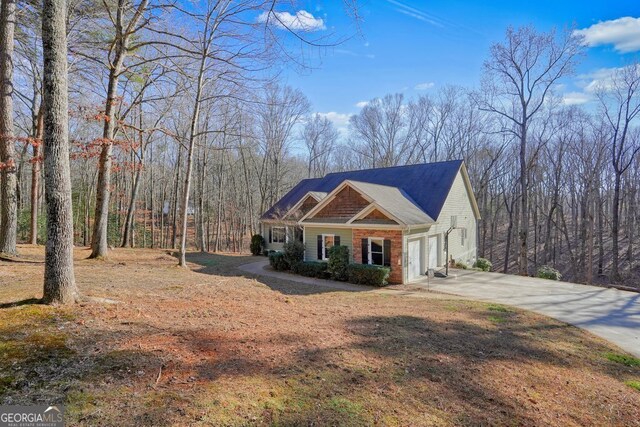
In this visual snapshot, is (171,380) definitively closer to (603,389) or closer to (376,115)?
(603,389)

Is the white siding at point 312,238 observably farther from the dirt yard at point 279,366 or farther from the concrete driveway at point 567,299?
the dirt yard at point 279,366

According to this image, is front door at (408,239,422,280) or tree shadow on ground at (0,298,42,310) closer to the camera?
tree shadow on ground at (0,298,42,310)

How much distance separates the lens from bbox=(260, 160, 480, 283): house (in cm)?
1434

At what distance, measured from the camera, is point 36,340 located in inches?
139

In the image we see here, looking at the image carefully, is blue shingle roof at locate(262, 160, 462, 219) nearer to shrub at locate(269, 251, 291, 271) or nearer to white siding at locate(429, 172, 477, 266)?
white siding at locate(429, 172, 477, 266)

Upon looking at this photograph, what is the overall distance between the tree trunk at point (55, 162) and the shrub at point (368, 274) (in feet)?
35.4

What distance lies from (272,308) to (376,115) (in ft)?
103

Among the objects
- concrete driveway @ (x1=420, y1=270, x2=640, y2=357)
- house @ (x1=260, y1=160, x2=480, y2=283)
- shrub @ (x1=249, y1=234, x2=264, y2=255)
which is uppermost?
house @ (x1=260, y1=160, x2=480, y2=283)

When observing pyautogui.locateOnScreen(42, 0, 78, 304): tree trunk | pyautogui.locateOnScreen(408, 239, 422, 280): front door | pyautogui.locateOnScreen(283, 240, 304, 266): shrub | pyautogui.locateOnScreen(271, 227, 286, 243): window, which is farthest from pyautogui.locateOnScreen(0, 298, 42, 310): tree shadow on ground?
pyautogui.locateOnScreen(271, 227, 286, 243): window

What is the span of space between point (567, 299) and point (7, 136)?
19.3 meters

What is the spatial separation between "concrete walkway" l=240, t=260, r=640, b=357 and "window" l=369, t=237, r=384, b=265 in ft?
5.31

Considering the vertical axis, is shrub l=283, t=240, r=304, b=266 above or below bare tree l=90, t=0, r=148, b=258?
below

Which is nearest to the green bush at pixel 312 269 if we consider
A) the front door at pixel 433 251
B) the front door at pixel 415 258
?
the front door at pixel 415 258

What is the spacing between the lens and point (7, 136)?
30.6 ft
